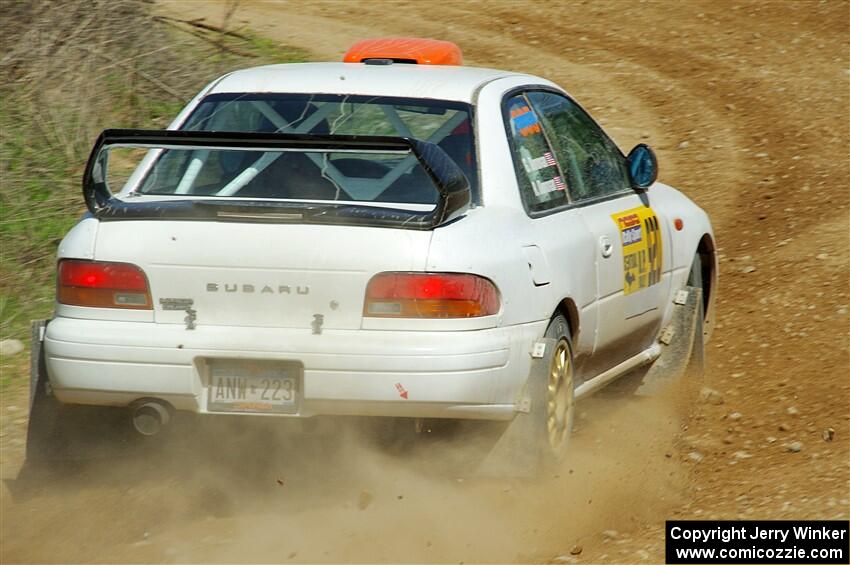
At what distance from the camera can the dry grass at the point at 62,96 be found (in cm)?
879

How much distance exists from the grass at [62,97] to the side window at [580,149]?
337 cm

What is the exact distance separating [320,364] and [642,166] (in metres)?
2.42

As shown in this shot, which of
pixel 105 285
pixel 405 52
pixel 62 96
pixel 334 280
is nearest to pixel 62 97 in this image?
pixel 62 96

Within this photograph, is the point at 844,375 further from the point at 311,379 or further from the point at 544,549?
the point at 311,379

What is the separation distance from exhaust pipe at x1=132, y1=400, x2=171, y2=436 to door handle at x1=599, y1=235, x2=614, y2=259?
2.04 m

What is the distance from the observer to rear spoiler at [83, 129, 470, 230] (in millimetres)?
4859

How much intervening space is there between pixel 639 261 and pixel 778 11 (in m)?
12.6

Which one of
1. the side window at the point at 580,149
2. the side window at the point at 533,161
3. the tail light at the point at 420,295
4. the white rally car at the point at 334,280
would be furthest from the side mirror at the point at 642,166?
the tail light at the point at 420,295

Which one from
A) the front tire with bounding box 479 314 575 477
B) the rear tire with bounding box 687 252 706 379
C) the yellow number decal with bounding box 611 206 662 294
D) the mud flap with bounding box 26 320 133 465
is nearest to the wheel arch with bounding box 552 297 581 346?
the front tire with bounding box 479 314 575 477

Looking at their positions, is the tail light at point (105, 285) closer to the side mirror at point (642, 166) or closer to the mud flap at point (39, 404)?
the mud flap at point (39, 404)

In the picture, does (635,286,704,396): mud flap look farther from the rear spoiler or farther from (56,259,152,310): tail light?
(56,259,152,310): tail light

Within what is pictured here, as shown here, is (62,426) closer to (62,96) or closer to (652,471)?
(652,471)

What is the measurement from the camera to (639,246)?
21.3 ft

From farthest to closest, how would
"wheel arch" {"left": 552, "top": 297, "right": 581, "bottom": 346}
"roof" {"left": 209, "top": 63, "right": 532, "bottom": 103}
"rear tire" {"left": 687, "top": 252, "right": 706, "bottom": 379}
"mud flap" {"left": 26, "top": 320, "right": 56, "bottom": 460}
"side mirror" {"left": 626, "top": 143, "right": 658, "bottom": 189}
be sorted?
"rear tire" {"left": 687, "top": 252, "right": 706, "bottom": 379}
"side mirror" {"left": 626, "top": 143, "right": 658, "bottom": 189}
"roof" {"left": 209, "top": 63, "right": 532, "bottom": 103}
"wheel arch" {"left": 552, "top": 297, "right": 581, "bottom": 346}
"mud flap" {"left": 26, "top": 320, "right": 56, "bottom": 460}
